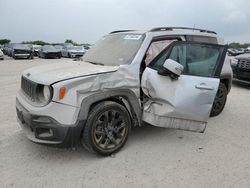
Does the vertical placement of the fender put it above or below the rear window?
below

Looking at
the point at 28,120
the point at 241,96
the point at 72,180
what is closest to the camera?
the point at 72,180

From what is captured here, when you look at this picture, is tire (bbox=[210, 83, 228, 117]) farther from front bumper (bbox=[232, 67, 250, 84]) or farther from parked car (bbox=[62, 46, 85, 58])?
parked car (bbox=[62, 46, 85, 58])

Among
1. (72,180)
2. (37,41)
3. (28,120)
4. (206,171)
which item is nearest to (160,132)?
(206,171)

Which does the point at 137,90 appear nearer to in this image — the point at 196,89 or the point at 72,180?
the point at 196,89

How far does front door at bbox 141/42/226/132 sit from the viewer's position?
3.50 metres

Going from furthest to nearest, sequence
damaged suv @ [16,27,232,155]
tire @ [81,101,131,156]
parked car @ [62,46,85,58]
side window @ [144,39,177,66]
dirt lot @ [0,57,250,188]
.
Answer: parked car @ [62,46,85,58]
side window @ [144,39,177,66]
tire @ [81,101,131,156]
damaged suv @ [16,27,232,155]
dirt lot @ [0,57,250,188]

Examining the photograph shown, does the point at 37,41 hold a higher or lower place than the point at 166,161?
lower

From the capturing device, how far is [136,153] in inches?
139

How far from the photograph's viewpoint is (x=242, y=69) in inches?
339

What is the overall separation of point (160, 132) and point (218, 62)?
160 cm

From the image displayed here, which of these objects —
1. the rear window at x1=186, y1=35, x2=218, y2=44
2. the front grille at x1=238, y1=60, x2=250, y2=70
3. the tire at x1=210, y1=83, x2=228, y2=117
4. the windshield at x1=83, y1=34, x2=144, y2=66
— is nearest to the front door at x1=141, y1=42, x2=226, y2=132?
the windshield at x1=83, y1=34, x2=144, y2=66

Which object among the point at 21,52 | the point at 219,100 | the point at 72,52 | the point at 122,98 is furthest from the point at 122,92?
the point at 72,52

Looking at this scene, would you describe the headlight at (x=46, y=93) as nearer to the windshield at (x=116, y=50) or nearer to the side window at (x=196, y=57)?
the windshield at (x=116, y=50)

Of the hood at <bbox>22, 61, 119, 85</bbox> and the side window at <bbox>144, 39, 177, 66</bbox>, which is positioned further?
the side window at <bbox>144, 39, 177, 66</bbox>
